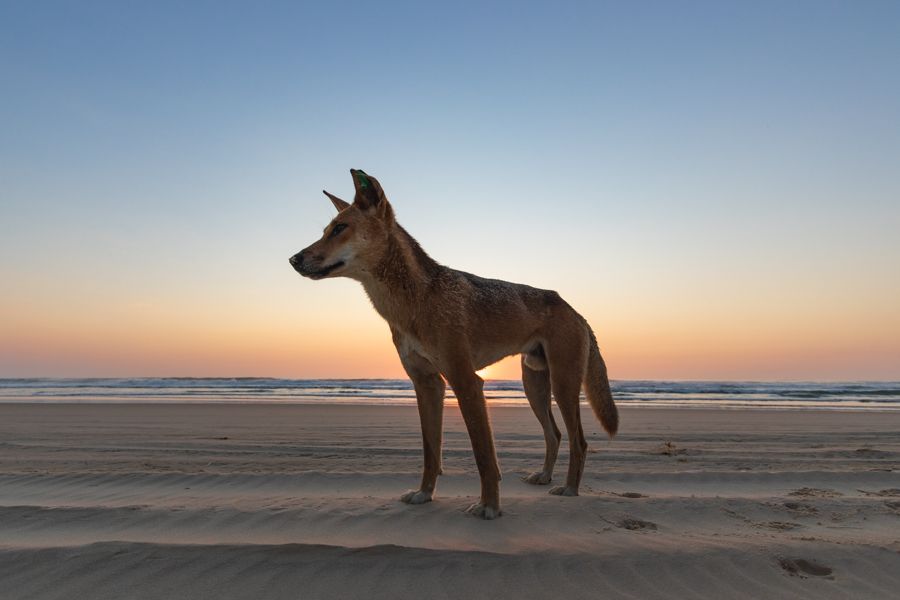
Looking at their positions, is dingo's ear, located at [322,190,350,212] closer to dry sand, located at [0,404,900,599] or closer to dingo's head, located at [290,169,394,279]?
dingo's head, located at [290,169,394,279]

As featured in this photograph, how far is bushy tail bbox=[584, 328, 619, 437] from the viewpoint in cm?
602

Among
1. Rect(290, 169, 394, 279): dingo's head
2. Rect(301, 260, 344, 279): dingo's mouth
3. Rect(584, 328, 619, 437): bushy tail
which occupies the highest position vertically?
Rect(290, 169, 394, 279): dingo's head

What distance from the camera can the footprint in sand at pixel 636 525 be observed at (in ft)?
14.3

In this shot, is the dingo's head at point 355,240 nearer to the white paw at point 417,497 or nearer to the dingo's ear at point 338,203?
the dingo's ear at point 338,203

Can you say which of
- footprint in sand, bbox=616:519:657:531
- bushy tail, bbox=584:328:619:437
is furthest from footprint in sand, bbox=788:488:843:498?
footprint in sand, bbox=616:519:657:531

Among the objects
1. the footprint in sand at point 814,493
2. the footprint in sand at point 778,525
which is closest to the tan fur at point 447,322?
the footprint in sand at point 778,525

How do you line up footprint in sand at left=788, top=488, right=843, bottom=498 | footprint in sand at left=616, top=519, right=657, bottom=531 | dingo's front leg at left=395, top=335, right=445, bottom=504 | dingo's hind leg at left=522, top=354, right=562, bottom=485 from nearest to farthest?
footprint in sand at left=616, top=519, right=657, bottom=531 → dingo's front leg at left=395, top=335, right=445, bottom=504 → footprint in sand at left=788, top=488, right=843, bottom=498 → dingo's hind leg at left=522, top=354, right=562, bottom=485

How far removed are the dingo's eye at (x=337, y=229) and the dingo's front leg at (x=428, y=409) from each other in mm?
1187

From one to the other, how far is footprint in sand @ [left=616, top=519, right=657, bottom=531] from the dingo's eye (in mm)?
3289

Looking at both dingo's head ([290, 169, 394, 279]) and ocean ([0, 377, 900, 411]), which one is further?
ocean ([0, 377, 900, 411])

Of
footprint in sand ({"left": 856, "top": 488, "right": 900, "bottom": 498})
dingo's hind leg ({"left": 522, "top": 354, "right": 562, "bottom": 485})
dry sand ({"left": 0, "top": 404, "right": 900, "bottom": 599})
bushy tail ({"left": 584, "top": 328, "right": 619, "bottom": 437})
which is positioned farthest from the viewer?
dingo's hind leg ({"left": 522, "top": 354, "right": 562, "bottom": 485})

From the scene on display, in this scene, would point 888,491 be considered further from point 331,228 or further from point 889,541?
point 331,228

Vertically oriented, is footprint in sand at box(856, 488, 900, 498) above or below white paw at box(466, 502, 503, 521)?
below

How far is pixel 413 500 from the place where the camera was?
494cm
